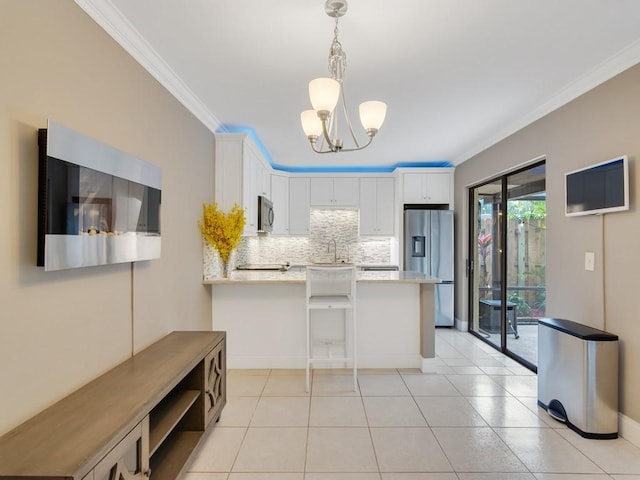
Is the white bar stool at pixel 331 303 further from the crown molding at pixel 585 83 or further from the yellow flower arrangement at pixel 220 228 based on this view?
the crown molding at pixel 585 83

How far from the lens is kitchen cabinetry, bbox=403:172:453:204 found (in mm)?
5500

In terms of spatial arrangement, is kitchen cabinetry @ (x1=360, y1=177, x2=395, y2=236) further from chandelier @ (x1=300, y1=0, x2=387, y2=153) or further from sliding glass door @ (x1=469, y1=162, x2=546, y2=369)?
chandelier @ (x1=300, y1=0, x2=387, y2=153)

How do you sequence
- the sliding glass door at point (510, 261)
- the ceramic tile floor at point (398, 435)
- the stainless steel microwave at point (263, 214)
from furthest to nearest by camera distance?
1. the stainless steel microwave at point (263, 214)
2. the sliding glass door at point (510, 261)
3. the ceramic tile floor at point (398, 435)

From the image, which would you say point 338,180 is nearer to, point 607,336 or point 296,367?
point 296,367

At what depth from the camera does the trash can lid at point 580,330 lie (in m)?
2.32

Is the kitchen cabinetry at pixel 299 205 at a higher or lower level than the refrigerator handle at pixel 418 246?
higher

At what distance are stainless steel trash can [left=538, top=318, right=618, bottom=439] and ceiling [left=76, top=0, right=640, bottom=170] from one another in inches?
71.9

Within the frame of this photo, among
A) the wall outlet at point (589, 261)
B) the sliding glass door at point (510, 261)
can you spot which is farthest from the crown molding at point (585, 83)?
the wall outlet at point (589, 261)

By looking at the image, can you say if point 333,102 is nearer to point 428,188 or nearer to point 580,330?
point 580,330

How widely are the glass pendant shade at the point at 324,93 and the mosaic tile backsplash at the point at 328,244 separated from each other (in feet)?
14.2

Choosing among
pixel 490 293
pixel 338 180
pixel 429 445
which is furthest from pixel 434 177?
pixel 429 445

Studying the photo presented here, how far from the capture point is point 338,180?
5.89 meters

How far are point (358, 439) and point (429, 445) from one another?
1.49ft

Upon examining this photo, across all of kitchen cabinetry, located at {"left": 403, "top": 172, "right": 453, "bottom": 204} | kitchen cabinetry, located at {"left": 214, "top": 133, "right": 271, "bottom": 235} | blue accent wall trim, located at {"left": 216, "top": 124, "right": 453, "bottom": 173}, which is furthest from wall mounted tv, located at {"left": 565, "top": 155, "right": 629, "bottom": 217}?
kitchen cabinetry, located at {"left": 214, "top": 133, "right": 271, "bottom": 235}
